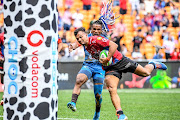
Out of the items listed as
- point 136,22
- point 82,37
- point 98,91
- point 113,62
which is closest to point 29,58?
point 82,37

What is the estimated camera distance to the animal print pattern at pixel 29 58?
4.59 m

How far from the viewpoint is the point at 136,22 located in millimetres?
22375

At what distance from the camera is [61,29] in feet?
71.5

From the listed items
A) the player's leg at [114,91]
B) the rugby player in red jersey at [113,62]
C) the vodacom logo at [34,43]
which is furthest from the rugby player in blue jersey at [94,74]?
the vodacom logo at [34,43]

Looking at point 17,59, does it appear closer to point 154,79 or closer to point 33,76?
point 33,76

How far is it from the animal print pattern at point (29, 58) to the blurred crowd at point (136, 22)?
619 inches

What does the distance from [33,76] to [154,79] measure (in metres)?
13.7

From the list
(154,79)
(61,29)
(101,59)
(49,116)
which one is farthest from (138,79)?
(49,116)

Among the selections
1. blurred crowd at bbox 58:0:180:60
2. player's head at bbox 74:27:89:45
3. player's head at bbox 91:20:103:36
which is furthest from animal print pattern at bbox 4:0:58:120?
blurred crowd at bbox 58:0:180:60

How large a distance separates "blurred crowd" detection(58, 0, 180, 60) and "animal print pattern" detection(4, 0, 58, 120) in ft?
51.6

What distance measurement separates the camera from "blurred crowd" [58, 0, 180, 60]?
69.0 feet

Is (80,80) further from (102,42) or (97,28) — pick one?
(97,28)

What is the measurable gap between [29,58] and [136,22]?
1823cm

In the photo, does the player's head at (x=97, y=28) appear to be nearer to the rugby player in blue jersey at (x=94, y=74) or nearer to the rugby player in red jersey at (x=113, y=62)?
the rugby player in blue jersey at (x=94, y=74)
